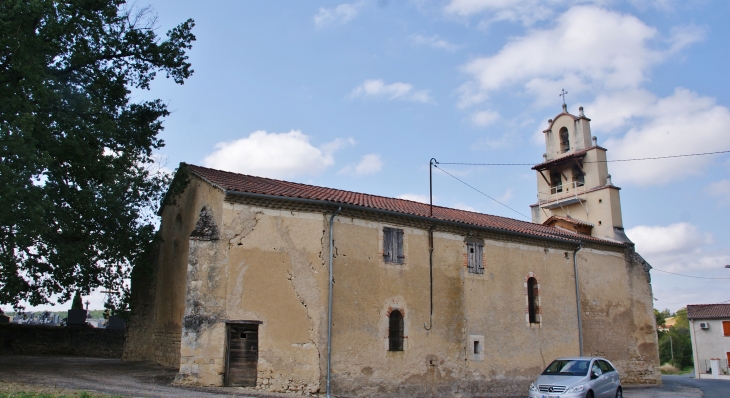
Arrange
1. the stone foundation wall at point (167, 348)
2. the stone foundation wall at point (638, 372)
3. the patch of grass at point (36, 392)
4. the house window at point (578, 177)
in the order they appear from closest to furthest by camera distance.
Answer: the patch of grass at point (36, 392)
the stone foundation wall at point (167, 348)
the stone foundation wall at point (638, 372)
the house window at point (578, 177)

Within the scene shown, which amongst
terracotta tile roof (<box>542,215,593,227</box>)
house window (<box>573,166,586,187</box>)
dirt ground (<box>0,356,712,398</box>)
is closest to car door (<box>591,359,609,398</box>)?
dirt ground (<box>0,356,712,398</box>)

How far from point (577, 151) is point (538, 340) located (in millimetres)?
11915

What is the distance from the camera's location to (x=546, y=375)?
15.1 metres

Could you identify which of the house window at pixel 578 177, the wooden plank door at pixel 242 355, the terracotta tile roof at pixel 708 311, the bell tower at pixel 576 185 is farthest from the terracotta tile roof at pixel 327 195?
the terracotta tile roof at pixel 708 311

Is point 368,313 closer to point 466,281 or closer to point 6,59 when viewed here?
point 466,281

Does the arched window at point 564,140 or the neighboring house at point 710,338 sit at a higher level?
the arched window at point 564,140

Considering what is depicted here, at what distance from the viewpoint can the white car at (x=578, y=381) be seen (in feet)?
45.1

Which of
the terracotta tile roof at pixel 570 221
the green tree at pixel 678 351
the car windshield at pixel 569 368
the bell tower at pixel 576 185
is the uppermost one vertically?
the bell tower at pixel 576 185

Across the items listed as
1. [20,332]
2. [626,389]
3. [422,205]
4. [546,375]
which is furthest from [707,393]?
[20,332]

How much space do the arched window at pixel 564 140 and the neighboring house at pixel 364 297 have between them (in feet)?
22.2

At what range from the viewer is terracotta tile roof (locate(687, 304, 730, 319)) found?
4072 cm

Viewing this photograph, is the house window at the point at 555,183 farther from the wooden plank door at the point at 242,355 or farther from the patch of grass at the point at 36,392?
the patch of grass at the point at 36,392

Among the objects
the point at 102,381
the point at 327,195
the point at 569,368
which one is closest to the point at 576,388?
the point at 569,368

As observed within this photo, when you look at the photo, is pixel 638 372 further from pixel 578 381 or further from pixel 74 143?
pixel 74 143
